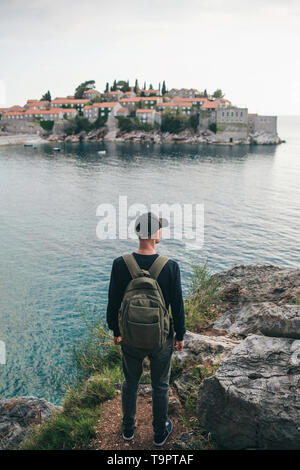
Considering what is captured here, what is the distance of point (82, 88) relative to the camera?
502ft

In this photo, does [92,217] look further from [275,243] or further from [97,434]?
[97,434]

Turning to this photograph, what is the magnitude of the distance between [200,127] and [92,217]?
98333 mm

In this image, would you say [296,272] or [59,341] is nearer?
[296,272]

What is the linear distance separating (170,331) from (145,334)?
1.82 ft

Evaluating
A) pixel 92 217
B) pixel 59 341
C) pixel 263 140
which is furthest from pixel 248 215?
pixel 263 140

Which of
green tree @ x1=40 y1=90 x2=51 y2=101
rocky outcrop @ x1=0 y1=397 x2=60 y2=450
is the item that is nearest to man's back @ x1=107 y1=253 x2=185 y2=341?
rocky outcrop @ x1=0 y1=397 x2=60 y2=450

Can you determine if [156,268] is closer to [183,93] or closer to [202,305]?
[202,305]

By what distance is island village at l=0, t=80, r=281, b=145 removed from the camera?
116 metres

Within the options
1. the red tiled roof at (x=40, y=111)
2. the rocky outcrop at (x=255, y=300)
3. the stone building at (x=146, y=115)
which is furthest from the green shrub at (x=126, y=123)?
the rocky outcrop at (x=255, y=300)

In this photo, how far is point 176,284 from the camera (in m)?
4.55

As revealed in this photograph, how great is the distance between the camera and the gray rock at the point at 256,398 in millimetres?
4441

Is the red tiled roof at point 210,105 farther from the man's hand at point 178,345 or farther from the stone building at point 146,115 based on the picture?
the man's hand at point 178,345

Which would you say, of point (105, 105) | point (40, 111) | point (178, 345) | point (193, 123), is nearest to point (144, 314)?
point (178, 345)

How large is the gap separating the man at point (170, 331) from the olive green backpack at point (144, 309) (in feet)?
0.38
